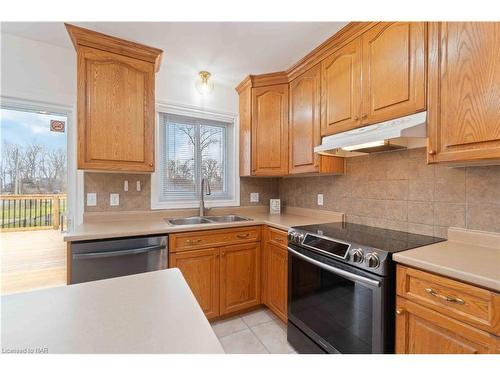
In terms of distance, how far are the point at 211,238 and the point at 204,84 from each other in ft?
5.68

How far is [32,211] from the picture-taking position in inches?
109

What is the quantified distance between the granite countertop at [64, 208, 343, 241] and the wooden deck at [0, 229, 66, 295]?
2.22 feet

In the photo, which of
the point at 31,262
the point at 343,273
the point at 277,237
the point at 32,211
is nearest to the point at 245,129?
the point at 277,237

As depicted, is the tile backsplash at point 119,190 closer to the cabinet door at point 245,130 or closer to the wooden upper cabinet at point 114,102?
the wooden upper cabinet at point 114,102

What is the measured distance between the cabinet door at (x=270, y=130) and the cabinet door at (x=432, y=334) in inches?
61.4

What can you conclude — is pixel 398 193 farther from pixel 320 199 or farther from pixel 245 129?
pixel 245 129

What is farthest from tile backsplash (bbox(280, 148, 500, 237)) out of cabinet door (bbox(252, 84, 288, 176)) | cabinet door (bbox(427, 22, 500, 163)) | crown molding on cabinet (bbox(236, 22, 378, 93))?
crown molding on cabinet (bbox(236, 22, 378, 93))

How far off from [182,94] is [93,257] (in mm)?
1824

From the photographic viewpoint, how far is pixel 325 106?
1993mm

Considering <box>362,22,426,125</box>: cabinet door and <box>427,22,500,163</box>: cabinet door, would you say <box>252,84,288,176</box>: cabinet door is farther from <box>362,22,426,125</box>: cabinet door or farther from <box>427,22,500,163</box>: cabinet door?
<box>427,22,500,163</box>: cabinet door

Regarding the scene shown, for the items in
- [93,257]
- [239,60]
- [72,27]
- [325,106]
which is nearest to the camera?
[93,257]

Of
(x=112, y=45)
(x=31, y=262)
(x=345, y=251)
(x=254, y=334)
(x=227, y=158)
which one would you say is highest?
(x=112, y=45)

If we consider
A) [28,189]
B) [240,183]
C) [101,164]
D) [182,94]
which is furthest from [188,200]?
[28,189]
